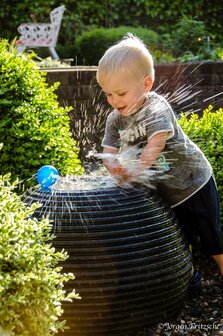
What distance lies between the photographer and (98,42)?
1275 centimetres

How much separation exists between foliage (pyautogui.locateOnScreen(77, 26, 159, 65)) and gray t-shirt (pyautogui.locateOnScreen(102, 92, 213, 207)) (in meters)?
8.62

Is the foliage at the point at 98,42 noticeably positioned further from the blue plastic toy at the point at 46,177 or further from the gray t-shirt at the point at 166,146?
the blue plastic toy at the point at 46,177

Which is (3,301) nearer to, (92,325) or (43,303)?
(43,303)

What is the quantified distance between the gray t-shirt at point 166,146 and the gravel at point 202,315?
0.55m

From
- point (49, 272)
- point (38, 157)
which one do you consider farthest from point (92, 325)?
point (38, 157)

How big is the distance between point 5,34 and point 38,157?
34.7ft

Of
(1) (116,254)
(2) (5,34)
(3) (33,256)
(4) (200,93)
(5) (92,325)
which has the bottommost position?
(2) (5,34)

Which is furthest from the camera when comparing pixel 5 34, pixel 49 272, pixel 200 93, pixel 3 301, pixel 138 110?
pixel 5 34

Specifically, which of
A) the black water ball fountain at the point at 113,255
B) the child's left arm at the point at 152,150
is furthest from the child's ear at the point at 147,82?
the black water ball fountain at the point at 113,255

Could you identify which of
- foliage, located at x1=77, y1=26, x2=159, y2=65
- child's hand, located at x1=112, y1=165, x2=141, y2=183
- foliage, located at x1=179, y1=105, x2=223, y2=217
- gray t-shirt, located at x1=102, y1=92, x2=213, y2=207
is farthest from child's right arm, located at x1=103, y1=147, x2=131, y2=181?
foliage, located at x1=77, y1=26, x2=159, y2=65

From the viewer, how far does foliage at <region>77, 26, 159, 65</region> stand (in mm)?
12609

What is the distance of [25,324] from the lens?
242 cm

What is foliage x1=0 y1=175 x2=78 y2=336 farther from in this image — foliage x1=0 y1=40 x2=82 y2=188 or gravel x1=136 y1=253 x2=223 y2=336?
foliage x1=0 y1=40 x2=82 y2=188

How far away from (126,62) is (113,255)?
950 mm
